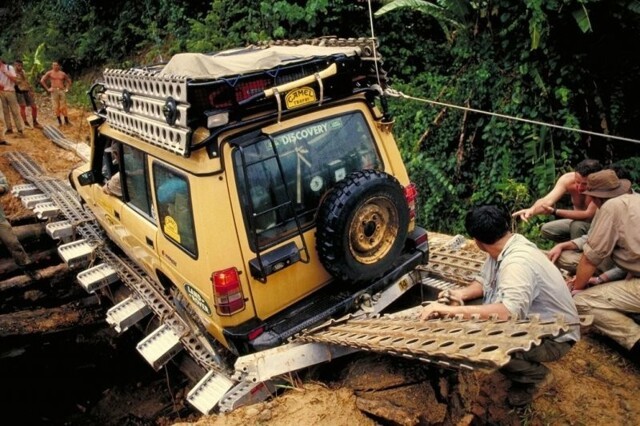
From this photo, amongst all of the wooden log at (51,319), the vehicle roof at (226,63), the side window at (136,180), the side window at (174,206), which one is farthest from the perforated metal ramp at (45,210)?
the vehicle roof at (226,63)

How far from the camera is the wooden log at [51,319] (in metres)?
6.02

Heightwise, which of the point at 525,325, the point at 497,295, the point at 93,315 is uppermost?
the point at 525,325

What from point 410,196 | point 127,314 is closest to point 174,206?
point 127,314

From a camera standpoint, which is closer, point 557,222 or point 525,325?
point 525,325

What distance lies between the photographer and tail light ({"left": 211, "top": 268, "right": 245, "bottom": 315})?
320cm

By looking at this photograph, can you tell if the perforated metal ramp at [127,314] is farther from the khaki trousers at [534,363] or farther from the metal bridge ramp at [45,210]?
the khaki trousers at [534,363]

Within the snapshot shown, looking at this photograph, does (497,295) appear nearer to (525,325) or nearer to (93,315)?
(525,325)

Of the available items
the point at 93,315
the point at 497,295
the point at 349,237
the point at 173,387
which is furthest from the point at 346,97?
the point at 93,315

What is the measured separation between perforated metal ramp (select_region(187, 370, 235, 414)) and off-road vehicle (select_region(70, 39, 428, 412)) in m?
0.23

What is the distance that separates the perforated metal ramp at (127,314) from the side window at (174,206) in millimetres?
1330

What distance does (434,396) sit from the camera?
305 cm

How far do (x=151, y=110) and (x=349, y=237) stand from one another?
1648 millimetres

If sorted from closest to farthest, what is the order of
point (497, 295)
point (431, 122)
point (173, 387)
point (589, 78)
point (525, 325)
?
point (525, 325) < point (497, 295) < point (173, 387) < point (589, 78) < point (431, 122)

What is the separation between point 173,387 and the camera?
523cm
